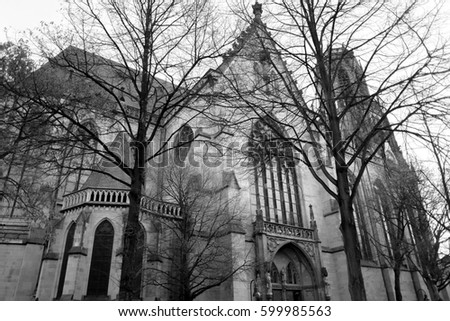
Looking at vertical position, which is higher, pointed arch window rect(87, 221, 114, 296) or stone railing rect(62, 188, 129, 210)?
stone railing rect(62, 188, 129, 210)

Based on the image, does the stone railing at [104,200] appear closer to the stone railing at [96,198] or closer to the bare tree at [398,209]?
the stone railing at [96,198]

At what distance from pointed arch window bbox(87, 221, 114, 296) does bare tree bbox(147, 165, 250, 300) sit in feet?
5.99

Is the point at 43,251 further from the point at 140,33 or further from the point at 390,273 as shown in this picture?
the point at 390,273

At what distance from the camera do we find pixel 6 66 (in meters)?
10.7

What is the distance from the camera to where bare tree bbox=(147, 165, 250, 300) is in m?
13.7

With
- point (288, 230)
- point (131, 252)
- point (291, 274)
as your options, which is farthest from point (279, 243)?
point (131, 252)

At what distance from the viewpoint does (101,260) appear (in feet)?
47.6

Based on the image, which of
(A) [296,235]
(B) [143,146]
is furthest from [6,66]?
(A) [296,235]

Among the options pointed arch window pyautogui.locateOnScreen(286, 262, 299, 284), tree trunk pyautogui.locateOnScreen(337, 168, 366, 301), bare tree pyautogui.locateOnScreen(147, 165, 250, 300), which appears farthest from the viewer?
pointed arch window pyautogui.locateOnScreen(286, 262, 299, 284)

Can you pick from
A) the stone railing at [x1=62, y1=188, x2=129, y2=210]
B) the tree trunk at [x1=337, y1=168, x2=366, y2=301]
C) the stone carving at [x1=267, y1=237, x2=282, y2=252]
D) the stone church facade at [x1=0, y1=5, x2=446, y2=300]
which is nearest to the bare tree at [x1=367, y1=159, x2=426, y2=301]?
the stone church facade at [x1=0, y1=5, x2=446, y2=300]

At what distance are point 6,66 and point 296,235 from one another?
598 inches

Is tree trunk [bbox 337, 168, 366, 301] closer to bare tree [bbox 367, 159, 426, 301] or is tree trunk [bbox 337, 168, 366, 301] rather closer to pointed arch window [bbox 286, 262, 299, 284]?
bare tree [bbox 367, 159, 426, 301]

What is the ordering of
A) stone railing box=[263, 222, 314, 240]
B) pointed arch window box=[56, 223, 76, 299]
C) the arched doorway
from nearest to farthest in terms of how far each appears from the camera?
1. pointed arch window box=[56, 223, 76, 299]
2. the arched doorway
3. stone railing box=[263, 222, 314, 240]

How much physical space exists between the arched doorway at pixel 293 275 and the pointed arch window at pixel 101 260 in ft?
26.4
